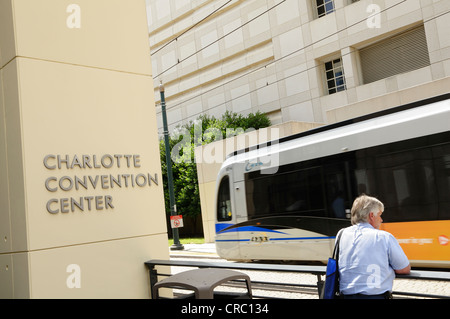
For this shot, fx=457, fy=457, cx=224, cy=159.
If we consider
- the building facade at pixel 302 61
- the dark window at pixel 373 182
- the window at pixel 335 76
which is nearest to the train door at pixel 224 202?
the dark window at pixel 373 182

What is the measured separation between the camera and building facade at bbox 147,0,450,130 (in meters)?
18.9

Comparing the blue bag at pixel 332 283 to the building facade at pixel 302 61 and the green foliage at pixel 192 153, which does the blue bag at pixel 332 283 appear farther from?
the green foliage at pixel 192 153

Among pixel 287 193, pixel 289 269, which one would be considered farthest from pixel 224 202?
pixel 289 269

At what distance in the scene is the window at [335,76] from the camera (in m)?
23.1

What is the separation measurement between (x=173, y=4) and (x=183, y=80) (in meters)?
6.19

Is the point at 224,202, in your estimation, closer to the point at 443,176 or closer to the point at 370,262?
the point at 443,176

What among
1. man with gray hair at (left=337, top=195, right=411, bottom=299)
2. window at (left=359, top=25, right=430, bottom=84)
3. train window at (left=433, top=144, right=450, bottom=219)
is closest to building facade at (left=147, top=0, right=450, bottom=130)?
window at (left=359, top=25, right=430, bottom=84)

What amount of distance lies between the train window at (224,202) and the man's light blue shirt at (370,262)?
33.2ft

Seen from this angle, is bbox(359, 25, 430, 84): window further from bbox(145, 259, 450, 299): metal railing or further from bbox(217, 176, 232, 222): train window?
bbox(145, 259, 450, 299): metal railing

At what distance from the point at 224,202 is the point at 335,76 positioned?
1259cm

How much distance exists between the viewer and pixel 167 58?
3481 centimetres

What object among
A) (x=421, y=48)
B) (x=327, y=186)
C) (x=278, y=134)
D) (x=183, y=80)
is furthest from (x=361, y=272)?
(x=183, y=80)

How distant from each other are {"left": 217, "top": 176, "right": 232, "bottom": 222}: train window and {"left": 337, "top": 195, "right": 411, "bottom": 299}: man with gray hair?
1010 cm

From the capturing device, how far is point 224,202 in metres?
13.6
